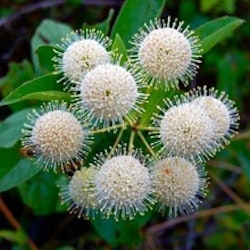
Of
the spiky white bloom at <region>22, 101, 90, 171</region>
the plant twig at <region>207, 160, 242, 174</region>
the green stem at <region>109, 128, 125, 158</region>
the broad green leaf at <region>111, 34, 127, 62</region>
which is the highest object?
the broad green leaf at <region>111, 34, 127, 62</region>

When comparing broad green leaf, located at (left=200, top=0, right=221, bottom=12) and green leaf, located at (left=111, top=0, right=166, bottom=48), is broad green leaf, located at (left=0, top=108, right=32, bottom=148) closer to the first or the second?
green leaf, located at (left=111, top=0, right=166, bottom=48)

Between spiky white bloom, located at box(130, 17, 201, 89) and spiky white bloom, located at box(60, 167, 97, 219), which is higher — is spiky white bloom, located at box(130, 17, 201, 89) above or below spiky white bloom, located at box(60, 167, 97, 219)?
above

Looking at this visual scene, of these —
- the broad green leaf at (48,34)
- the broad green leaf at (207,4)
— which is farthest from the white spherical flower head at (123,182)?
the broad green leaf at (207,4)

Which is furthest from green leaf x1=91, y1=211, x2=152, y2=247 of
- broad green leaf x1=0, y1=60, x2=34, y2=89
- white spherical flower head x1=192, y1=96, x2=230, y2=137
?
broad green leaf x1=0, y1=60, x2=34, y2=89

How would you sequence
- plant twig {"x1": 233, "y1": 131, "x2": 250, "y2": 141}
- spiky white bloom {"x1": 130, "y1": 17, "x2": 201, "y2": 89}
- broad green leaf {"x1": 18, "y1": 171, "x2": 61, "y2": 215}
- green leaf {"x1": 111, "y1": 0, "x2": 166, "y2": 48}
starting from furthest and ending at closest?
plant twig {"x1": 233, "y1": 131, "x2": 250, "y2": 141} < broad green leaf {"x1": 18, "y1": 171, "x2": 61, "y2": 215} < green leaf {"x1": 111, "y1": 0, "x2": 166, "y2": 48} < spiky white bloom {"x1": 130, "y1": 17, "x2": 201, "y2": 89}

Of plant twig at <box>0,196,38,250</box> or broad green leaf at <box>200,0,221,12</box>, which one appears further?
broad green leaf at <box>200,0,221,12</box>

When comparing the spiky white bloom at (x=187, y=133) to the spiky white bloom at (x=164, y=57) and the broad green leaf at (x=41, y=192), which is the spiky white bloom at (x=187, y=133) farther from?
the broad green leaf at (x=41, y=192)

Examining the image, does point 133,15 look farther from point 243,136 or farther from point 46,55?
point 243,136

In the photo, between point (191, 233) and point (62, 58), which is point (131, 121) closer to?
point (62, 58)
